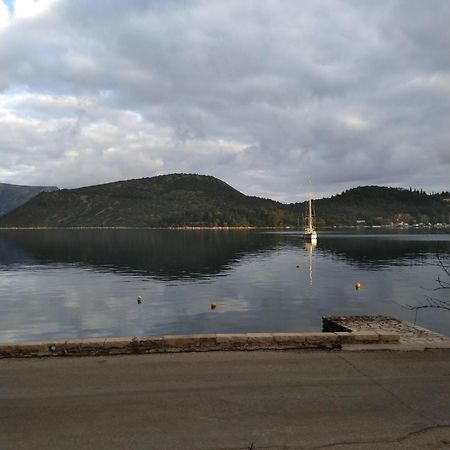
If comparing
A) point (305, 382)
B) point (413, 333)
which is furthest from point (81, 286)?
point (305, 382)

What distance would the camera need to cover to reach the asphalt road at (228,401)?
7746 mm

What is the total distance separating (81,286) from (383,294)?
34417 millimetres

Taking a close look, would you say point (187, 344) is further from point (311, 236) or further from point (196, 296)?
point (311, 236)

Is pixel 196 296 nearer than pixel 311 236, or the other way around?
pixel 196 296

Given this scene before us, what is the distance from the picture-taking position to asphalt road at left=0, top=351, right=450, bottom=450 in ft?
25.4

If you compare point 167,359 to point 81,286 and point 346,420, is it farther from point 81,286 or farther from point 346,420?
point 81,286

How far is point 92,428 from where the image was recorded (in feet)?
26.6

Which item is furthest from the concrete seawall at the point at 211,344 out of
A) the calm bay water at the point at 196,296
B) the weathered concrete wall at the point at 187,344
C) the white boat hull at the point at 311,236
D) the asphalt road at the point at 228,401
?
the white boat hull at the point at 311,236

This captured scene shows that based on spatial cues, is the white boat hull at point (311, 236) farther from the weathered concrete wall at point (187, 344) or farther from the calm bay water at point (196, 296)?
the weathered concrete wall at point (187, 344)

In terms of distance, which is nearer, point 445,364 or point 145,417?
point 145,417

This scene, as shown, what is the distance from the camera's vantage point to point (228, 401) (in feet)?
30.7

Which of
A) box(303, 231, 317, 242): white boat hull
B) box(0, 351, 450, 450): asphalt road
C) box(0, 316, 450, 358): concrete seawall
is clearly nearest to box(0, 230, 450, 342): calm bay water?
box(0, 316, 450, 358): concrete seawall

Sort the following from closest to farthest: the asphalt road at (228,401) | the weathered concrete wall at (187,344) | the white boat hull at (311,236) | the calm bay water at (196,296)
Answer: the asphalt road at (228,401), the weathered concrete wall at (187,344), the calm bay water at (196,296), the white boat hull at (311,236)

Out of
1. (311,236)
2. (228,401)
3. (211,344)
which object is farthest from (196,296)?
(311,236)
